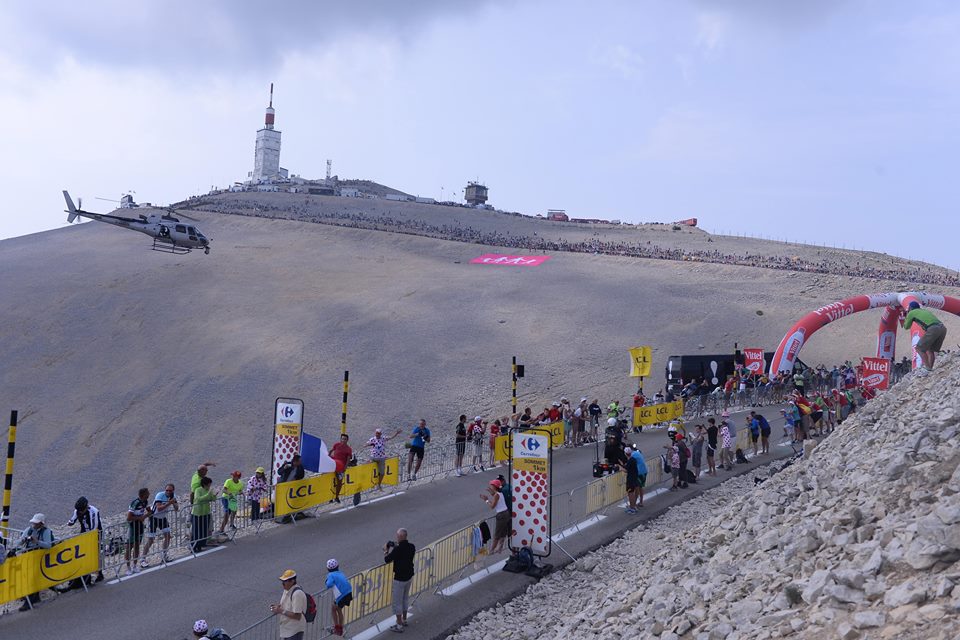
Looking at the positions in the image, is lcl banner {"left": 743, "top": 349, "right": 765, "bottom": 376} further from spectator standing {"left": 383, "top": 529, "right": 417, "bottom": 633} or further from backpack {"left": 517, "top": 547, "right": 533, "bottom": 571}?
spectator standing {"left": 383, "top": 529, "right": 417, "bottom": 633}

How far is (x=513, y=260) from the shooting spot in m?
77.2

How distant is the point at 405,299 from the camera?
5981 cm

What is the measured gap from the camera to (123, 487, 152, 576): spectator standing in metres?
14.3

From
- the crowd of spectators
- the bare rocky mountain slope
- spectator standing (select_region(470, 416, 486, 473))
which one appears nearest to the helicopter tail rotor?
the bare rocky mountain slope

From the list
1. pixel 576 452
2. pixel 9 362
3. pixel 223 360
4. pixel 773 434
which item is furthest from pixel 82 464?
pixel 773 434

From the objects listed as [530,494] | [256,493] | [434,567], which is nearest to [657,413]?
[530,494]

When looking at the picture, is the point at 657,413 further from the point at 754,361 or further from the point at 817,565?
the point at 817,565

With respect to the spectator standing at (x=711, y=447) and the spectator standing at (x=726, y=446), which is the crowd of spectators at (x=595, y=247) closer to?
the spectator standing at (x=711, y=447)

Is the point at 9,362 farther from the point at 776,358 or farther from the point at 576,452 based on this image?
the point at 776,358

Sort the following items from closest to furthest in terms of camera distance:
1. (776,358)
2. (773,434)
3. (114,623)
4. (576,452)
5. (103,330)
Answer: (114,623)
(576,452)
(773,434)
(776,358)
(103,330)

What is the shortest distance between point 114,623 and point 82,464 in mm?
24265

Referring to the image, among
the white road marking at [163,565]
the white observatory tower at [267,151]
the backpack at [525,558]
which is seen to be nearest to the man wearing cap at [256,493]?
the white road marking at [163,565]

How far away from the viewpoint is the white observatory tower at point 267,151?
174375 mm

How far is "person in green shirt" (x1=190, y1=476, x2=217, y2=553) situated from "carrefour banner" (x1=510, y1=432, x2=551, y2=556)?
19.3 ft
